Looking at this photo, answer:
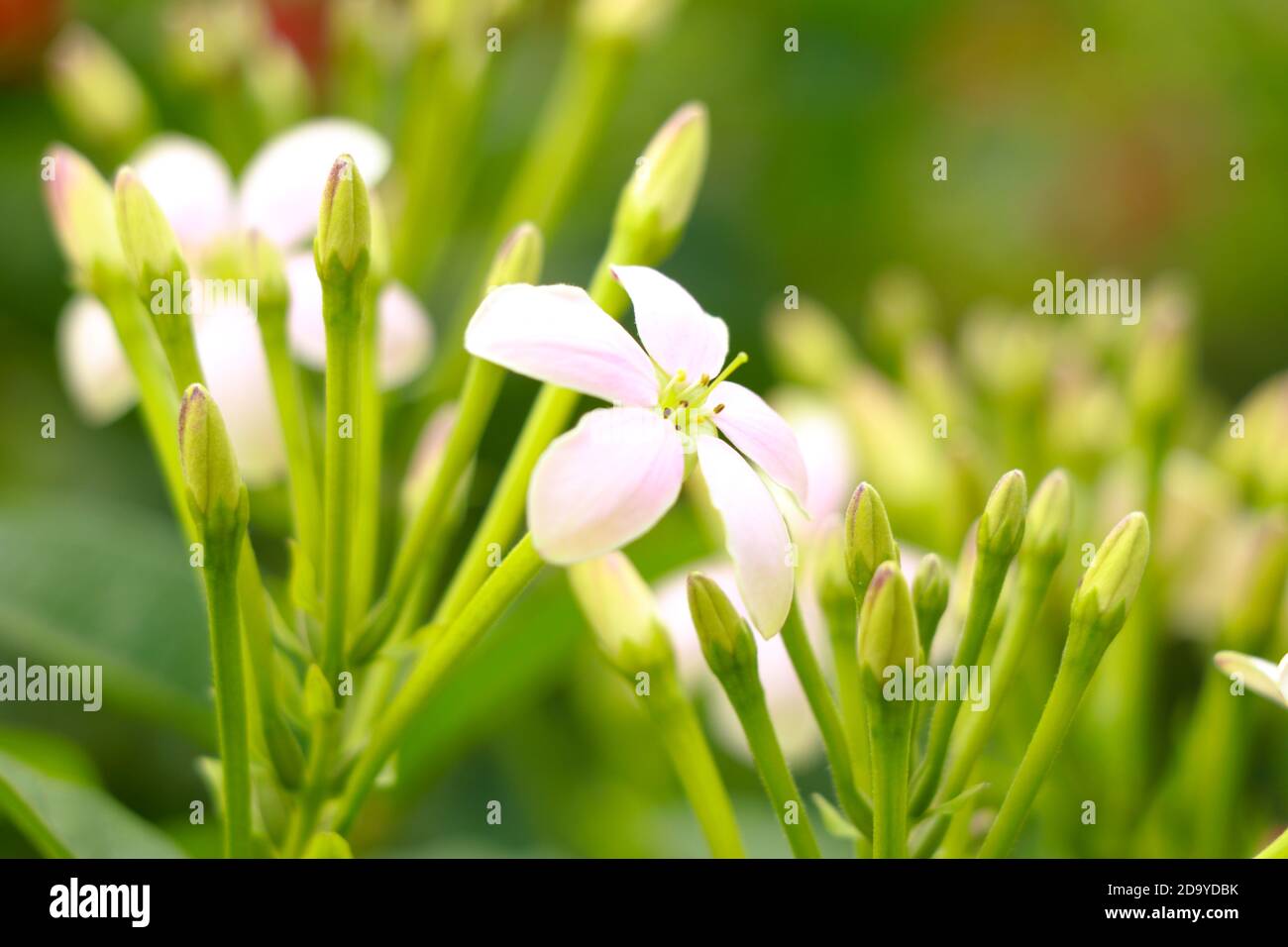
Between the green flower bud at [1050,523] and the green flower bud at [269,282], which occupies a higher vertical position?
the green flower bud at [269,282]

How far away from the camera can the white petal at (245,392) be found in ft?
2.98

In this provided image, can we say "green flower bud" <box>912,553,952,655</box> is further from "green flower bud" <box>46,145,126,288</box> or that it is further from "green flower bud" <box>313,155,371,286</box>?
"green flower bud" <box>46,145,126,288</box>

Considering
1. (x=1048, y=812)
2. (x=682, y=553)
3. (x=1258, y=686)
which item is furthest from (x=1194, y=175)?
(x=1258, y=686)

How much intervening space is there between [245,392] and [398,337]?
0.34 ft

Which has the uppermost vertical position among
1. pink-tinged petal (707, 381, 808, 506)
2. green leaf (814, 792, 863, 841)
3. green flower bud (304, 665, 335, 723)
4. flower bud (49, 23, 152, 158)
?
flower bud (49, 23, 152, 158)

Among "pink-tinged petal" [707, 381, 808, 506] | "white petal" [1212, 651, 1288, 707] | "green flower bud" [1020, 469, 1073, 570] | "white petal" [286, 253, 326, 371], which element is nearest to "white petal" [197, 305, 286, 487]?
"white petal" [286, 253, 326, 371]

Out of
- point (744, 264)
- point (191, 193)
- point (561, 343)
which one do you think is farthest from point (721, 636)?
point (744, 264)

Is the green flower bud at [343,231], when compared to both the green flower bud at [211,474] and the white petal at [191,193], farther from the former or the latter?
the white petal at [191,193]

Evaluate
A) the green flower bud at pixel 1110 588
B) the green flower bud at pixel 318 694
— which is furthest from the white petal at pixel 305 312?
the green flower bud at pixel 1110 588

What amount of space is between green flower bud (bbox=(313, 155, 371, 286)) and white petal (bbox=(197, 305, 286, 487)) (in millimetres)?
206

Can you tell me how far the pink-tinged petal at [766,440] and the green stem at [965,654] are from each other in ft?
0.34

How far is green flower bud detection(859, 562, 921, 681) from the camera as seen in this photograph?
0.64m
